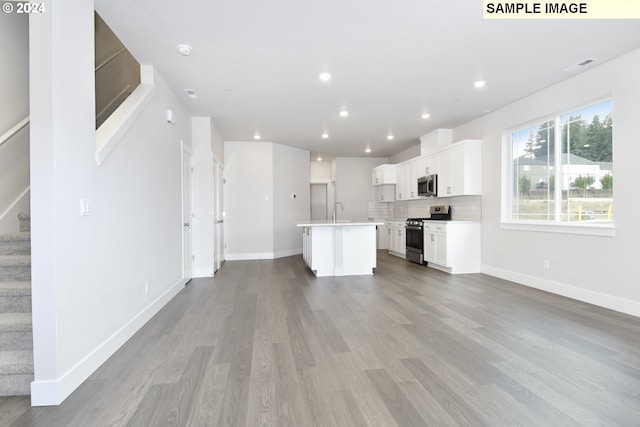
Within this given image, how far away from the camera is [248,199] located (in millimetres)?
7559

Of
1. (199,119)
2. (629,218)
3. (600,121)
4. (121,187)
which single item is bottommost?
(629,218)

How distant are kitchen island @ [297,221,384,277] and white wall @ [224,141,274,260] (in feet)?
7.47

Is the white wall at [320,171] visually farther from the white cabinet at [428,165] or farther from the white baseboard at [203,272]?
the white baseboard at [203,272]

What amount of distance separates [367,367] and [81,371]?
1.88 meters

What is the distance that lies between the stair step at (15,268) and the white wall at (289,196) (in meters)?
5.41

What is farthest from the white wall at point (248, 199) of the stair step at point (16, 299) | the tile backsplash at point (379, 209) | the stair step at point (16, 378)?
the stair step at point (16, 378)

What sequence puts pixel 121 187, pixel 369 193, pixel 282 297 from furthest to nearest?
pixel 369 193 → pixel 282 297 → pixel 121 187

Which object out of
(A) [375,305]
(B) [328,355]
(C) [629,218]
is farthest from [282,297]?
(C) [629,218]

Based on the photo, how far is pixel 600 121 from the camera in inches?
153

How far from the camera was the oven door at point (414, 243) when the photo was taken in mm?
6680

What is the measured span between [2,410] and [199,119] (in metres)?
4.71

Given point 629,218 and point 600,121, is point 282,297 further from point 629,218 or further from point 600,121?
point 600,121

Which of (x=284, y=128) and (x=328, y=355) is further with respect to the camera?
(x=284, y=128)

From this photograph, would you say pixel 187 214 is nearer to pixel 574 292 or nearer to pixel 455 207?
pixel 455 207
